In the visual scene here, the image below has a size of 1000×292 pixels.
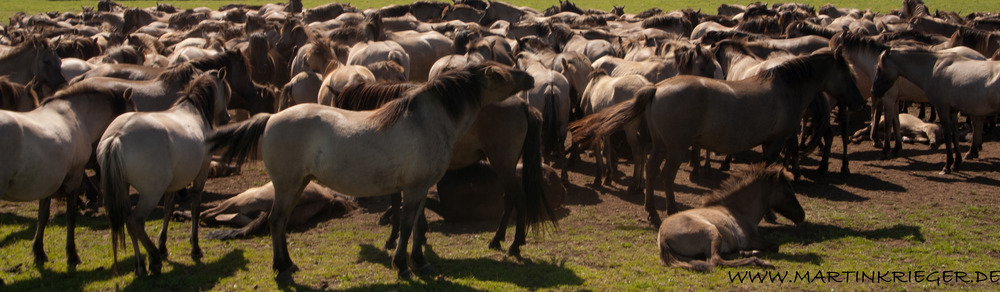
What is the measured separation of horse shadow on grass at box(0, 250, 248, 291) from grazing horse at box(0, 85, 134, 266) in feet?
1.25

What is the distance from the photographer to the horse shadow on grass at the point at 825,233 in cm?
823

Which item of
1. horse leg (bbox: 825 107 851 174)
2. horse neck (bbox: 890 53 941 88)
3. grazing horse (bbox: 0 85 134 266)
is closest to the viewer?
grazing horse (bbox: 0 85 134 266)

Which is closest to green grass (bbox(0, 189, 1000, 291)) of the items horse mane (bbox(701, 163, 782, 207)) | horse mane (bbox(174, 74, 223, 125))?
horse mane (bbox(701, 163, 782, 207))

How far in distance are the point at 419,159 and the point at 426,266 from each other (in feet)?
3.23

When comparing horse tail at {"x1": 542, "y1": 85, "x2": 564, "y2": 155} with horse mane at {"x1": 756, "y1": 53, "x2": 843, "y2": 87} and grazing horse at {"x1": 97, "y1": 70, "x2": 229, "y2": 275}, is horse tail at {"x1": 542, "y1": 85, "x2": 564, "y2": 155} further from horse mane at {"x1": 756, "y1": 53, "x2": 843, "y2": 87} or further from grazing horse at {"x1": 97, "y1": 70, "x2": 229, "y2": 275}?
grazing horse at {"x1": 97, "y1": 70, "x2": 229, "y2": 275}

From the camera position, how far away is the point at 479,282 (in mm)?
6777

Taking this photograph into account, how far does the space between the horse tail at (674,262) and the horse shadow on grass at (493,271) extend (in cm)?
86

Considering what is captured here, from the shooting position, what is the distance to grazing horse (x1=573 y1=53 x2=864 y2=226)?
9.17 m

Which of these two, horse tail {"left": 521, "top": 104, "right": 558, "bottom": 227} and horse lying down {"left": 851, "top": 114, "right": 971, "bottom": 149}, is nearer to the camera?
horse tail {"left": 521, "top": 104, "right": 558, "bottom": 227}

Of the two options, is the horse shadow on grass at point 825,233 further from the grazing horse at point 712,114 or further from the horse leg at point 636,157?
the horse leg at point 636,157

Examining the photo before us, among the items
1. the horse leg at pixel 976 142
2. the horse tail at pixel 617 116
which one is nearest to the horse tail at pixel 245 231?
the horse tail at pixel 617 116

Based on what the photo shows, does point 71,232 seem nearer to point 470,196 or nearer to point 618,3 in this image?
point 470,196

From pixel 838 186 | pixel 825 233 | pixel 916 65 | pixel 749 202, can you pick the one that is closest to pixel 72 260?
pixel 749 202

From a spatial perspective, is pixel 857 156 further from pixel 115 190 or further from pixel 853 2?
pixel 853 2
